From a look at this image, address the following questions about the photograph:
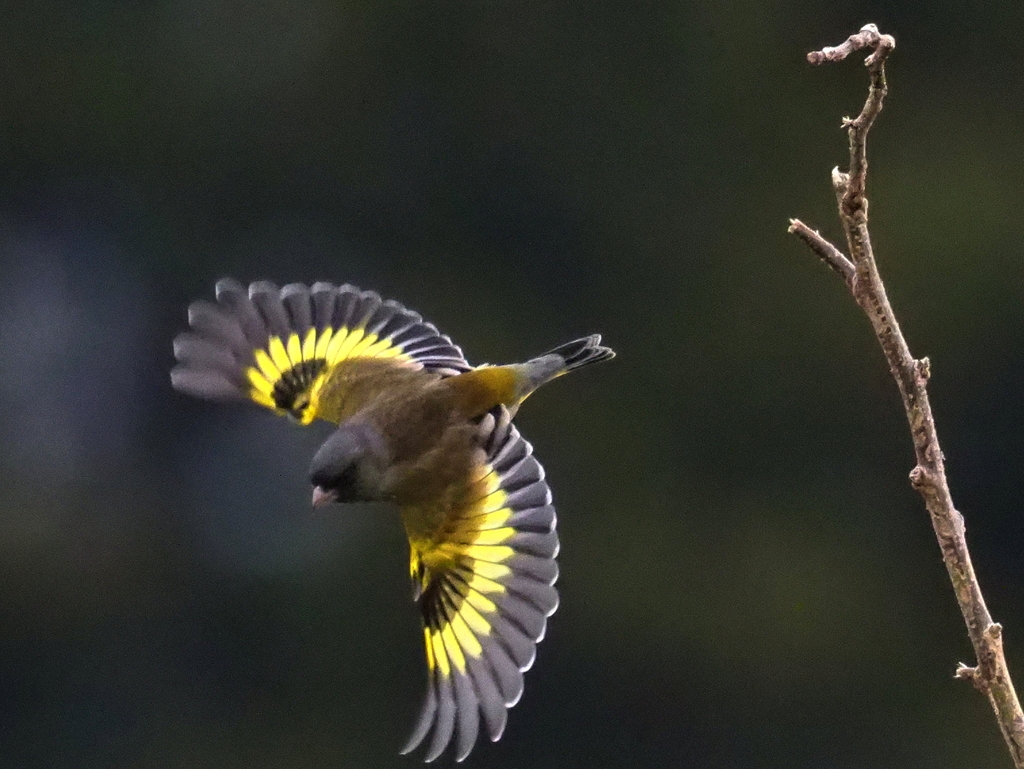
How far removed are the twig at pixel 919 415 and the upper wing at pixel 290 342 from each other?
157cm

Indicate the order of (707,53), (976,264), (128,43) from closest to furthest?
(976,264) → (707,53) → (128,43)

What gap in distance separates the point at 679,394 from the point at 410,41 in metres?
1.92

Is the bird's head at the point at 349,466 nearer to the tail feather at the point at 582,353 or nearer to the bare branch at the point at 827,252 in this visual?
the tail feather at the point at 582,353

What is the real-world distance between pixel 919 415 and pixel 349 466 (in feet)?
4.23

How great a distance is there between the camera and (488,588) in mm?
2572

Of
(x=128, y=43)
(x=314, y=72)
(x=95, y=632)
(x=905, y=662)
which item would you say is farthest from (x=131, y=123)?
→ (x=905, y=662)

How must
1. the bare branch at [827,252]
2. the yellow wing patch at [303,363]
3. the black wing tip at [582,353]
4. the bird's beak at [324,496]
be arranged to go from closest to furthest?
the bare branch at [827,252]
the bird's beak at [324,496]
the black wing tip at [582,353]
the yellow wing patch at [303,363]

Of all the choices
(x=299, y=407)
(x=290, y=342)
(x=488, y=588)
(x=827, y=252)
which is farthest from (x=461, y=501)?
(x=827, y=252)

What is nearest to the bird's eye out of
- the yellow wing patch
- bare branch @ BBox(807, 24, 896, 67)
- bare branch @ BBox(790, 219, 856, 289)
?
the yellow wing patch

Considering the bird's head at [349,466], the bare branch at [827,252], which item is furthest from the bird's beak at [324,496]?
the bare branch at [827,252]

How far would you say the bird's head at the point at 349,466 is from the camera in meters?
2.50

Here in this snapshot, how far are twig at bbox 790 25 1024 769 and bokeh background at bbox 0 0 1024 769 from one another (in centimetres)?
531

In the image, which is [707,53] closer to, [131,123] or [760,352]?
[760,352]

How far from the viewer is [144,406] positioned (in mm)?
7484
